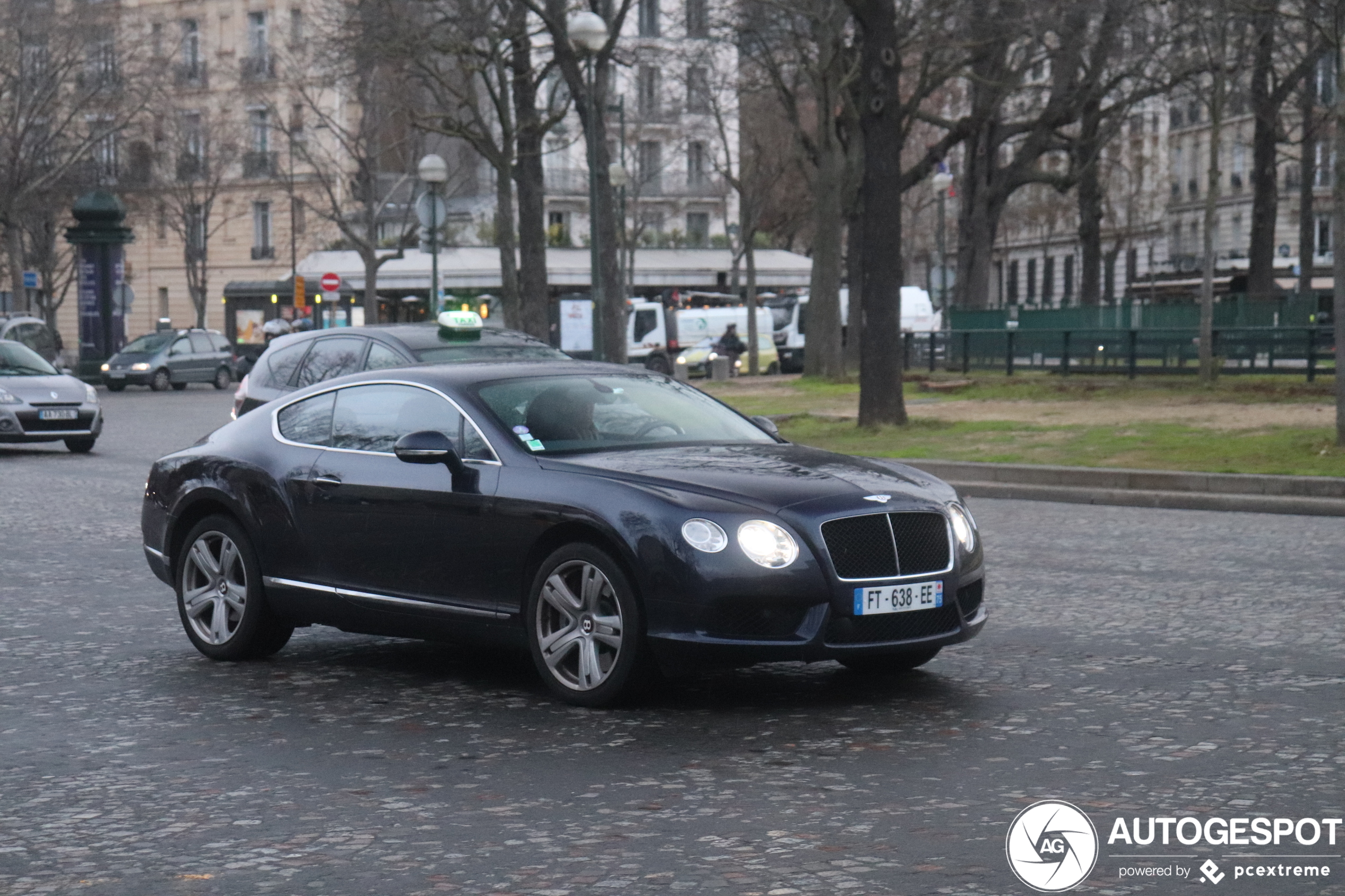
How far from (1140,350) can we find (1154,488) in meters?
16.7

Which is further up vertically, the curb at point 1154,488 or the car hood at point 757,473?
the car hood at point 757,473

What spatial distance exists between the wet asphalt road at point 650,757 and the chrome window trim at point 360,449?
0.96 m

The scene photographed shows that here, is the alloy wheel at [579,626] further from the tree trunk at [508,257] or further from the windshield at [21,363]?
the tree trunk at [508,257]

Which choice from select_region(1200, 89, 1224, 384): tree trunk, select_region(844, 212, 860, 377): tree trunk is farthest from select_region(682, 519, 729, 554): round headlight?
select_region(844, 212, 860, 377): tree trunk

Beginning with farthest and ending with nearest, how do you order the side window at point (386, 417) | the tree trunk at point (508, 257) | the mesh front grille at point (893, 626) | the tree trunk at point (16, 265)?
the tree trunk at point (16, 265) < the tree trunk at point (508, 257) < the side window at point (386, 417) < the mesh front grille at point (893, 626)

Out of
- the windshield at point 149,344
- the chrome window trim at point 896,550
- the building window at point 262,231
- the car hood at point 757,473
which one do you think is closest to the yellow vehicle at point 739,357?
the windshield at point 149,344

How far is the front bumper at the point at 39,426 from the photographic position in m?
24.4

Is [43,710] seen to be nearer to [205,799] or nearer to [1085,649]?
[205,799]

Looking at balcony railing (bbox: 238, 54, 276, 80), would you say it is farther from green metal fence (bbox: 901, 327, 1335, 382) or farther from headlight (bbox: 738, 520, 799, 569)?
headlight (bbox: 738, 520, 799, 569)

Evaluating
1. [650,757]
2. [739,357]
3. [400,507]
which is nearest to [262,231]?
[739,357]

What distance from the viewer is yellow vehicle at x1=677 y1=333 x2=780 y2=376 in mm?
52656

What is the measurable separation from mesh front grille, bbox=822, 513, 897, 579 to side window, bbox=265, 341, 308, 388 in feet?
31.5

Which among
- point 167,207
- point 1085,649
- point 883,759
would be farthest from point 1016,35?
point 167,207

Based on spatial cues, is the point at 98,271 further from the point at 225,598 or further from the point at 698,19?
the point at 225,598
